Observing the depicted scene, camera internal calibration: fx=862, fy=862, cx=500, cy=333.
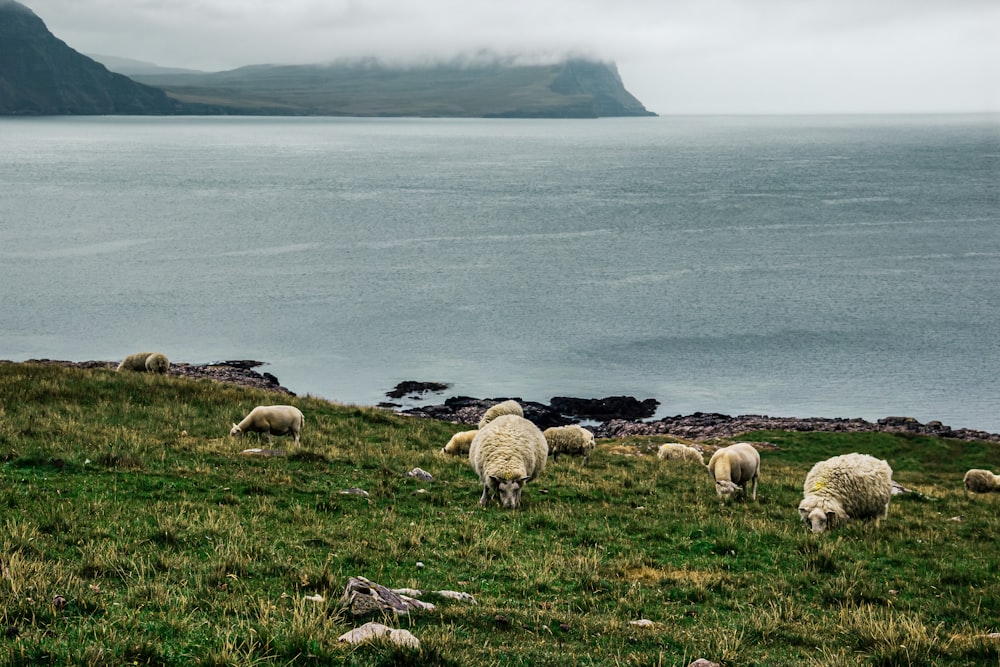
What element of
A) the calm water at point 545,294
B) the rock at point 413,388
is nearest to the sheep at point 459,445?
the calm water at point 545,294

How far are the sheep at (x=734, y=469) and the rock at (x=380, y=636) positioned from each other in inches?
545

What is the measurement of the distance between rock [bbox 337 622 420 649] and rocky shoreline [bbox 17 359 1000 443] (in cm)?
4012

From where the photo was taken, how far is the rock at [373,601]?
880 centimetres

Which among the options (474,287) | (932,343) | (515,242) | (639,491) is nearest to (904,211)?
(515,242)

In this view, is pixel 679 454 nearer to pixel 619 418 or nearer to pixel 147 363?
pixel 147 363

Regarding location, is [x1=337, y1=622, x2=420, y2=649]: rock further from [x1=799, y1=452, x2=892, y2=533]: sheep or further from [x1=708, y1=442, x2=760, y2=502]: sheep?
[x1=708, y1=442, x2=760, y2=502]: sheep

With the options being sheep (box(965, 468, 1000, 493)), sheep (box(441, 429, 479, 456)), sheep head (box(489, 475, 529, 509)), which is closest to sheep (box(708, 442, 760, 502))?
sheep head (box(489, 475, 529, 509))

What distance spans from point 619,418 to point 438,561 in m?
42.5

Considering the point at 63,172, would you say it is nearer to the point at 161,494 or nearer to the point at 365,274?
the point at 365,274

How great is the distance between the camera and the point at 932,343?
71.2m

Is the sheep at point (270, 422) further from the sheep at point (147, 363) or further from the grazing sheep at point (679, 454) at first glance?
the sheep at point (147, 363)

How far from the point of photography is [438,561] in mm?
12812

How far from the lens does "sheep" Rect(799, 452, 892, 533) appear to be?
1730 centimetres

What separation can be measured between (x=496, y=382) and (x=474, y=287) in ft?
93.2
